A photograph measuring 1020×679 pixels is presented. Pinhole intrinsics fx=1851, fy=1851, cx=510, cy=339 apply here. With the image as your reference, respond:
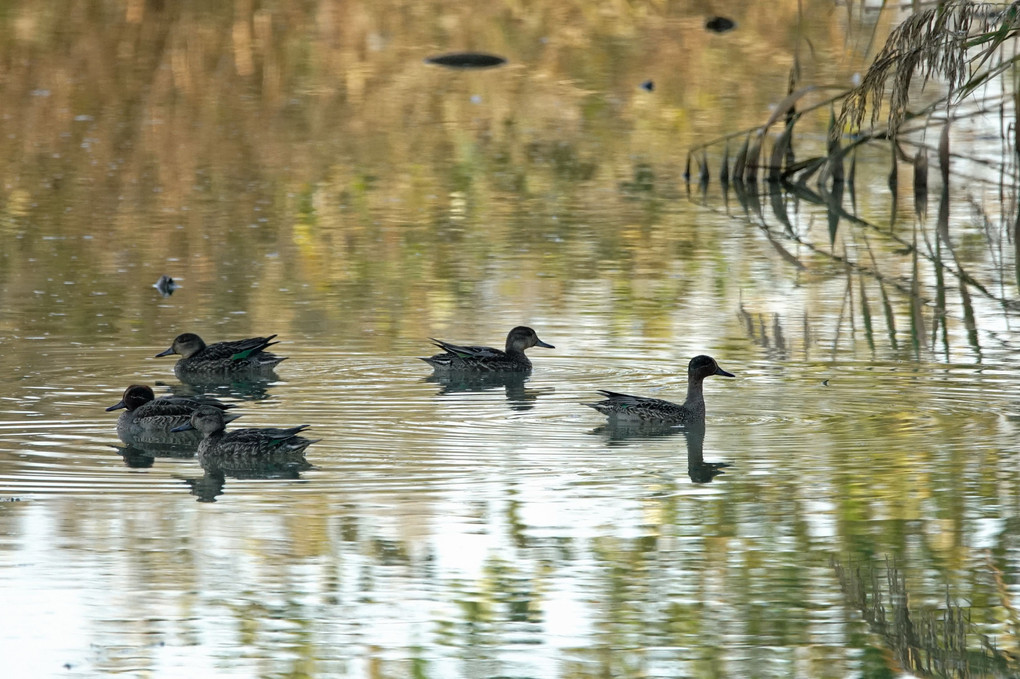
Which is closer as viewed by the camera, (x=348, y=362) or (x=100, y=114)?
(x=348, y=362)

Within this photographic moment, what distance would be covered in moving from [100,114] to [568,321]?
15087mm

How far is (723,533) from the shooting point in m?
8.10

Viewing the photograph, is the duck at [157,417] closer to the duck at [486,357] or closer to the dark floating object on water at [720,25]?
the duck at [486,357]

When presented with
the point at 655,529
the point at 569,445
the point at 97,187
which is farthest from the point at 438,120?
the point at 655,529

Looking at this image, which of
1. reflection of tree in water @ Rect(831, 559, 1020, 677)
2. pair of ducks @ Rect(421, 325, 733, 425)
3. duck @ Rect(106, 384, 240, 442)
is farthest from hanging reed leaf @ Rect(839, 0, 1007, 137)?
duck @ Rect(106, 384, 240, 442)

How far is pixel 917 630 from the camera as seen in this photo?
22.3 feet

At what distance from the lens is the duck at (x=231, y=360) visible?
39.2 ft

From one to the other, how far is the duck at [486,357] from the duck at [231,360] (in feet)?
3.40

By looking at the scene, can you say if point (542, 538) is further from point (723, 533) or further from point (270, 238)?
point (270, 238)

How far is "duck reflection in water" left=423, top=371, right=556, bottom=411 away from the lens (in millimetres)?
11434

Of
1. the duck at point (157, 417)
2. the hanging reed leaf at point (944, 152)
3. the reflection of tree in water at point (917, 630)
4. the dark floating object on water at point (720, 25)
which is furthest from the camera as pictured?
the dark floating object on water at point (720, 25)

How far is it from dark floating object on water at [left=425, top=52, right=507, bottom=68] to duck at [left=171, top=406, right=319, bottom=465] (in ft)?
77.0

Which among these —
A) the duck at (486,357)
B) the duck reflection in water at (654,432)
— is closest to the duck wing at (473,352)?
the duck at (486,357)

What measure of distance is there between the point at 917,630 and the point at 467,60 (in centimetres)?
2715
